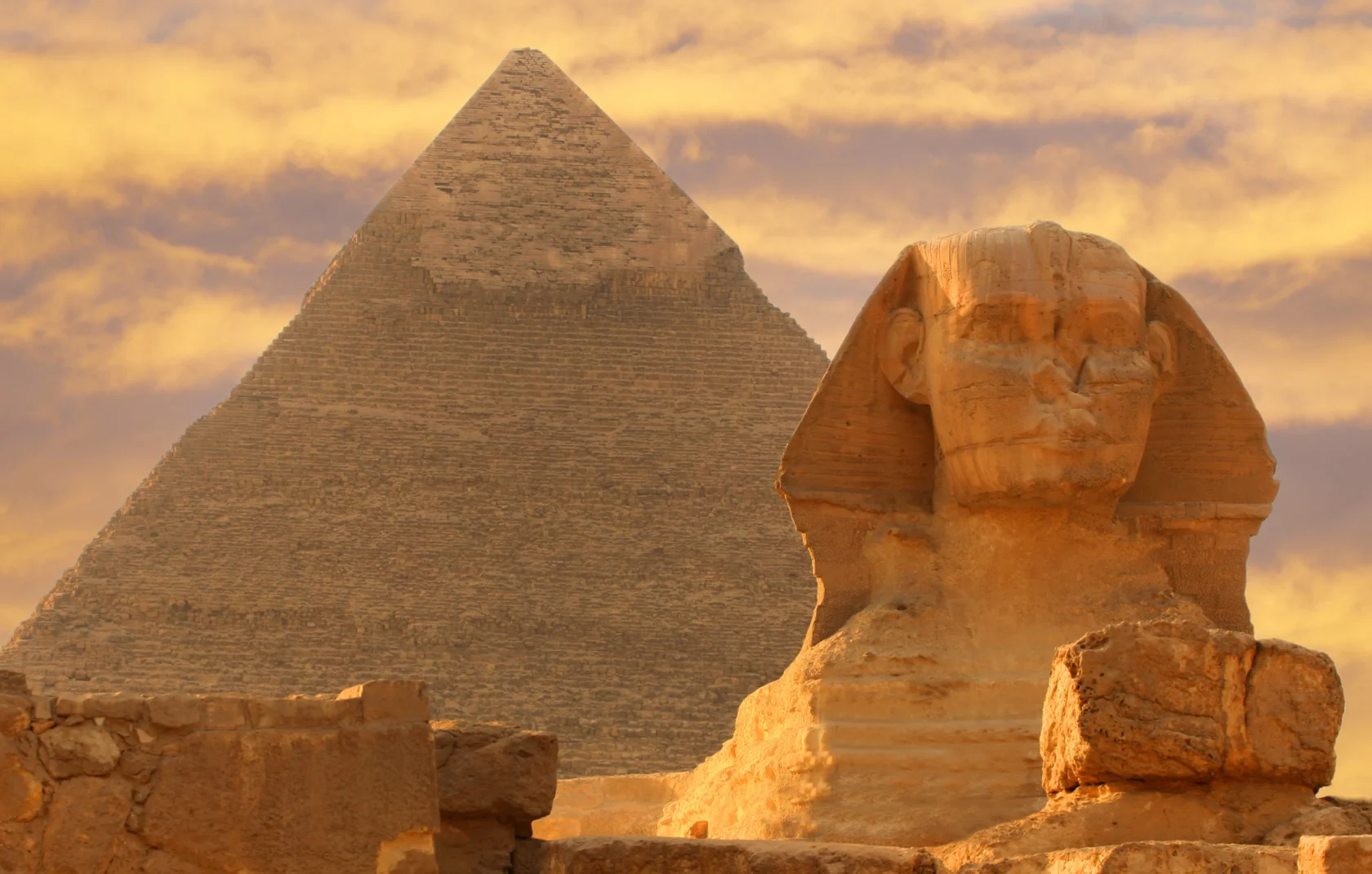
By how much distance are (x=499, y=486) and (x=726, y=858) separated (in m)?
62.8

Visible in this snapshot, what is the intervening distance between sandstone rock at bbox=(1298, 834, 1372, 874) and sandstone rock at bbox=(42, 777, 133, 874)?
43.7 inches

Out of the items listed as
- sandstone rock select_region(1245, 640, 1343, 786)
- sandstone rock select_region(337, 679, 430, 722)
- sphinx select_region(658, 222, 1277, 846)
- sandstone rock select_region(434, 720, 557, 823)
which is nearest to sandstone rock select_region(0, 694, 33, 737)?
sandstone rock select_region(337, 679, 430, 722)

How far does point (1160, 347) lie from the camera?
175 inches

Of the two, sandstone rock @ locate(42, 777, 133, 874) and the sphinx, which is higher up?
the sphinx

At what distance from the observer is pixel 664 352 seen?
6644cm

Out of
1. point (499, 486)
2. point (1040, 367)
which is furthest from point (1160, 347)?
point (499, 486)

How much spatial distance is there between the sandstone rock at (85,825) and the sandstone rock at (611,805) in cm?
338

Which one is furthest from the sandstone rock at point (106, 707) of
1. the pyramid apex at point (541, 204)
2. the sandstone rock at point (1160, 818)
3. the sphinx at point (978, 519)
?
the pyramid apex at point (541, 204)

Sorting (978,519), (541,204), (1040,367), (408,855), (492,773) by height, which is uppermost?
(541,204)

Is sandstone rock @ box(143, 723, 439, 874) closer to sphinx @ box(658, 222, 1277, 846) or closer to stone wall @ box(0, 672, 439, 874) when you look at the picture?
stone wall @ box(0, 672, 439, 874)

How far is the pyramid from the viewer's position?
198 ft

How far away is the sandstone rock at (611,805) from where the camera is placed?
6059 millimetres

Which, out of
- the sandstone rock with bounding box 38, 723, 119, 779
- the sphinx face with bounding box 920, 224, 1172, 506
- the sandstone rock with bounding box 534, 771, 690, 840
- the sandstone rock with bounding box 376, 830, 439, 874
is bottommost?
the sandstone rock with bounding box 376, 830, 439, 874

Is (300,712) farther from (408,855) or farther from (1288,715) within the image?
(1288,715)
